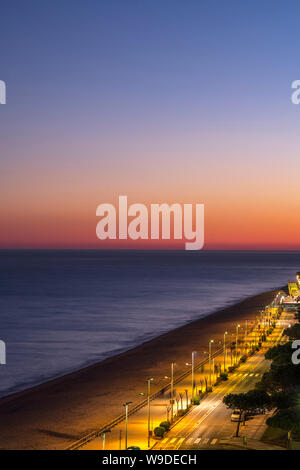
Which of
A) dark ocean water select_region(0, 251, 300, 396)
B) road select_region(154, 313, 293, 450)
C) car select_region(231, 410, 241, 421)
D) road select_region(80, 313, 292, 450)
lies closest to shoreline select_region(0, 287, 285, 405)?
dark ocean water select_region(0, 251, 300, 396)

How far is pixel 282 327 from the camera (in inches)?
3829

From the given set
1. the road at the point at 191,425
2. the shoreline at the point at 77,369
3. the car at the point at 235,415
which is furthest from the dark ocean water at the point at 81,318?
the car at the point at 235,415

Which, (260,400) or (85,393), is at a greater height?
(260,400)

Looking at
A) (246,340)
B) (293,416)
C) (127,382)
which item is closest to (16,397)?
(127,382)

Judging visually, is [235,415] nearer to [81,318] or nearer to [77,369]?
[77,369]

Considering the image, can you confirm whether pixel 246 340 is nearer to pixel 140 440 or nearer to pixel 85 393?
pixel 85 393

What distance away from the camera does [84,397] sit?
57125 millimetres

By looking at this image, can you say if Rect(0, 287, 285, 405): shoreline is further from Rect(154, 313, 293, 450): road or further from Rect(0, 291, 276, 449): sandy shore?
Rect(154, 313, 293, 450): road

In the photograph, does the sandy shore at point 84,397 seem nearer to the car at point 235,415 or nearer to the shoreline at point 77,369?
the shoreline at point 77,369

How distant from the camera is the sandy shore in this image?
45463 mm

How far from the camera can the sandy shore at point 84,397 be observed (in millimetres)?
45463

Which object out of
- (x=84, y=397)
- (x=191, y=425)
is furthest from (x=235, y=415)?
(x=84, y=397)

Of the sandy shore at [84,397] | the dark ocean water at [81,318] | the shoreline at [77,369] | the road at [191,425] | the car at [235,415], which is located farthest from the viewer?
the dark ocean water at [81,318]
